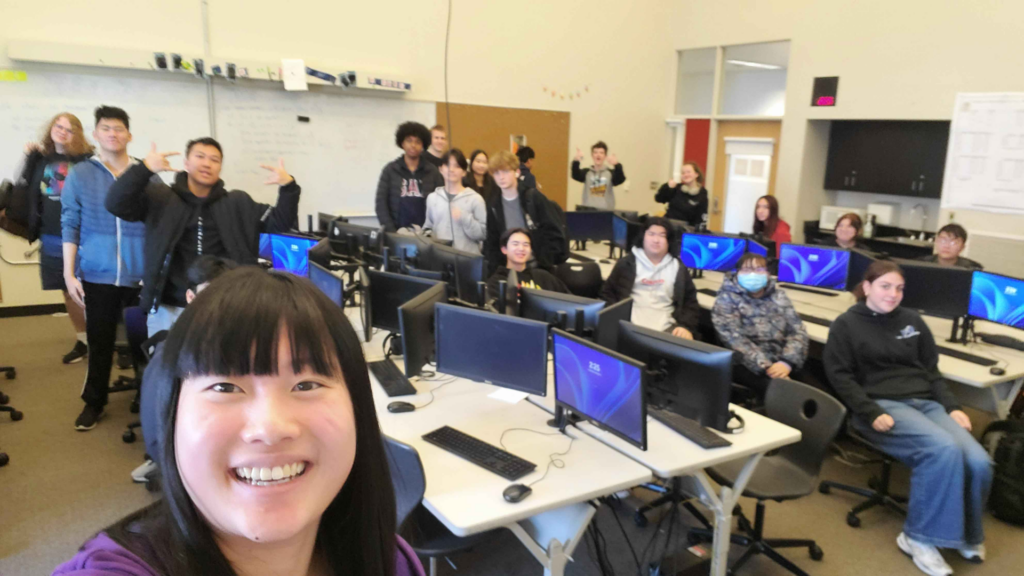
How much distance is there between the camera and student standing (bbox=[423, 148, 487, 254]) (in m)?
4.80

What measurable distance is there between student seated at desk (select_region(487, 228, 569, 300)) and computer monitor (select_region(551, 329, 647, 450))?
1.24m

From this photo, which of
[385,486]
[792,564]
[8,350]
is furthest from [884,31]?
[8,350]

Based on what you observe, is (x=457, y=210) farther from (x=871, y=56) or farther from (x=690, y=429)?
(x=871, y=56)

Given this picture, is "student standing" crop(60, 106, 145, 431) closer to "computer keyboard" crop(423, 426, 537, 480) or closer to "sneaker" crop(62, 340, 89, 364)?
"sneaker" crop(62, 340, 89, 364)

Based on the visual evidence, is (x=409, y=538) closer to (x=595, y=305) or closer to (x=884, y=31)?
(x=595, y=305)

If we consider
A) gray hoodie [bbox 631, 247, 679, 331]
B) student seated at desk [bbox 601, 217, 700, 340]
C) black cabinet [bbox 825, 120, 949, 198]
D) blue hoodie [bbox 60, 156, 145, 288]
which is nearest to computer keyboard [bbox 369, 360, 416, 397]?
blue hoodie [bbox 60, 156, 145, 288]

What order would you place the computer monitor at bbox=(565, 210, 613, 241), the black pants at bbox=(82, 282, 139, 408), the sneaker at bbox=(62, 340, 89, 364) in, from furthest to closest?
the computer monitor at bbox=(565, 210, 613, 241) < the sneaker at bbox=(62, 340, 89, 364) < the black pants at bbox=(82, 282, 139, 408)

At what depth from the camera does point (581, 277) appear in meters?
4.52

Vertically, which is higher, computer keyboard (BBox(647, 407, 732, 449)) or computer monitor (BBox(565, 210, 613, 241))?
computer monitor (BBox(565, 210, 613, 241))

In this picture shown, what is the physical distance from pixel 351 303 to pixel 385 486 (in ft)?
10.9

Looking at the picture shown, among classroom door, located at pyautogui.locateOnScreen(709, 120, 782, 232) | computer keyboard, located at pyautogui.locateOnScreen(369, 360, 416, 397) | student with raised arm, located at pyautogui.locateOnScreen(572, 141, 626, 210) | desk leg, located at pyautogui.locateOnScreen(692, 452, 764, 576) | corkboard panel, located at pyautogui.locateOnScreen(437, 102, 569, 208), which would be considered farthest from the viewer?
classroom door, located at pyautogui.locateOnScreen(709, 120, 782, 232)

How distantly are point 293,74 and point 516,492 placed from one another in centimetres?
539

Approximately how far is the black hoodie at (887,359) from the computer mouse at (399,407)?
2038mm

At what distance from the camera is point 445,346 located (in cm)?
271
